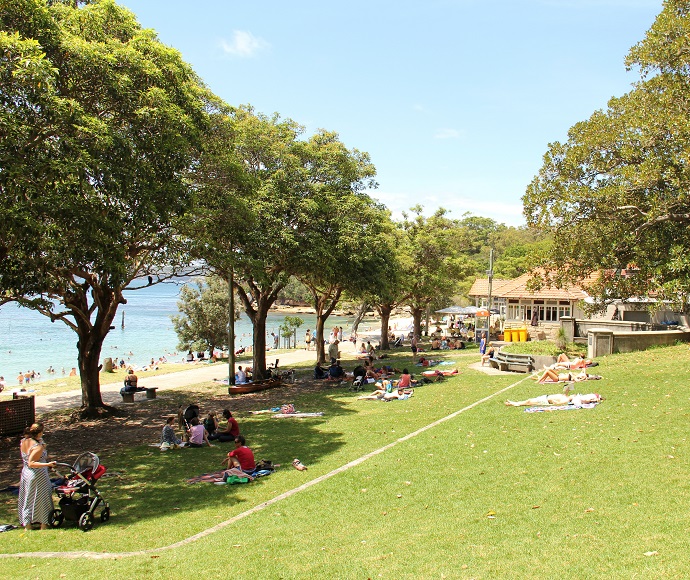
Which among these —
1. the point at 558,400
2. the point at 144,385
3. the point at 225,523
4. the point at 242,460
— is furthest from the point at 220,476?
the point at 144,385

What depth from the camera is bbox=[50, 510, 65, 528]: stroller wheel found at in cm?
820

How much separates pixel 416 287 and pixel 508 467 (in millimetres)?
28343

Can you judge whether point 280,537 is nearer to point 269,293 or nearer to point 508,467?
point 508,467

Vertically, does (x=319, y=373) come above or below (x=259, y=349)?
below

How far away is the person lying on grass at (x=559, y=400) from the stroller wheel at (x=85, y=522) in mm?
10161

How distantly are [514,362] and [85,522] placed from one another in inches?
682

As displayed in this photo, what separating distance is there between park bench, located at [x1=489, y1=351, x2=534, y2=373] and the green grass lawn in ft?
24.6

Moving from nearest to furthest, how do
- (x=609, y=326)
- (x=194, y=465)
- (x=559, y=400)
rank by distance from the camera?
(x=194, y=465)
(x=559, y=400)
(x=609, y=326)

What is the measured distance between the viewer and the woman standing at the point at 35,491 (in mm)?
8094

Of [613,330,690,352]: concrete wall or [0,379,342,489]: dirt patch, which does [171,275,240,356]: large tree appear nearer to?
[0,379,342,489]: dirt patch

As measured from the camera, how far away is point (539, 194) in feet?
63.6

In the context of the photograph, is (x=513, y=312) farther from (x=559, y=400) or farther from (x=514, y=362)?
(x=559, y=400)

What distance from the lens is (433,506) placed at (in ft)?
26.2

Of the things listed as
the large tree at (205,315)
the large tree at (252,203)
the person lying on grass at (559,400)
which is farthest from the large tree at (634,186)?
the large tree at (205,315)
